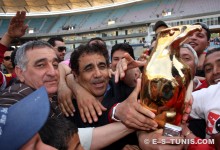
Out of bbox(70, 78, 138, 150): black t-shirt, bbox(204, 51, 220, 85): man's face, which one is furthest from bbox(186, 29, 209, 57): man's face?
bbox(70, 78, 138, 150): black t-shirt

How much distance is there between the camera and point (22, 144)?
84 centimetres

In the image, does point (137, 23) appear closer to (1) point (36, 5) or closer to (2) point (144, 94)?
(1) point (36, 5)

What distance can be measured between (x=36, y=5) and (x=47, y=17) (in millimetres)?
2145

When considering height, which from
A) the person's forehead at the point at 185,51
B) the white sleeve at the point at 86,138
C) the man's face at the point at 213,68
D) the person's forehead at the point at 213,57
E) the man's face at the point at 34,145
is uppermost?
the person's forehead at the point at 185,51

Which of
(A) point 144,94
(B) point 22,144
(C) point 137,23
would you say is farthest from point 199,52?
(C) point 137,23

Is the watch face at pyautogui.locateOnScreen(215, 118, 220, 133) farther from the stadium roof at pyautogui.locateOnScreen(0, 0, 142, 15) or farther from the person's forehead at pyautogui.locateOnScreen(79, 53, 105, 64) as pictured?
the stadium roof at pyautogui.locateOnScreen(0, 0, 142, 15)

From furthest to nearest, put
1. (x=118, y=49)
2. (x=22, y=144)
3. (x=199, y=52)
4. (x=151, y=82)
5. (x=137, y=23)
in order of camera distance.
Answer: (x=137, y=23) < (x=118, y=49) < (x=199, y=52) < (x=151, y=82) < (x=22, y=144)

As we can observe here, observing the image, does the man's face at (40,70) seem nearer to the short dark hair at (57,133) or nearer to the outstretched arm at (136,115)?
the short dark hair at (57,133)

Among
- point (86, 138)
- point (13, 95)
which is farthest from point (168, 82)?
point (13, 95)

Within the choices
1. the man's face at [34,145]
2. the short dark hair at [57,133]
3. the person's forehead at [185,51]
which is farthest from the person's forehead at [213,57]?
the man's face at [34,145]

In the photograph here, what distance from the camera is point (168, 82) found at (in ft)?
3.11

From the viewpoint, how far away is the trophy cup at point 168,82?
95 cm

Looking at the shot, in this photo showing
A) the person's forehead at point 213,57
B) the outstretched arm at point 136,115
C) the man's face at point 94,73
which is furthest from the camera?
the person's forehead at point 213,57

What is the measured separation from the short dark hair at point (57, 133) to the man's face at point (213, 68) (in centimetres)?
104
